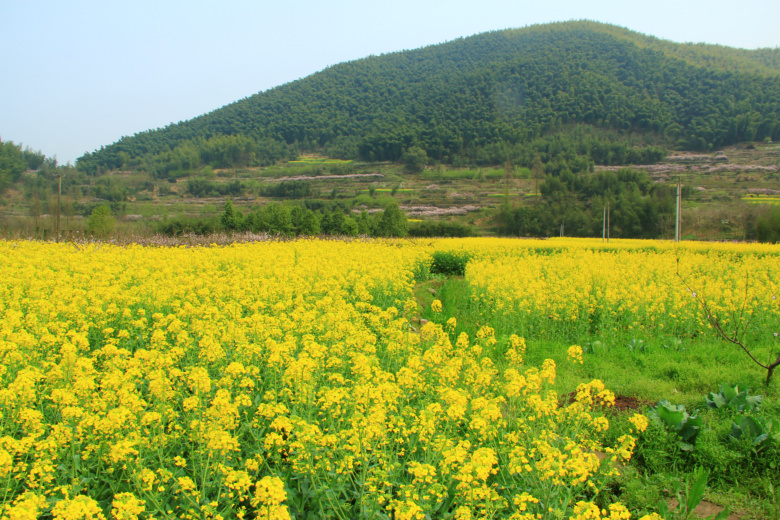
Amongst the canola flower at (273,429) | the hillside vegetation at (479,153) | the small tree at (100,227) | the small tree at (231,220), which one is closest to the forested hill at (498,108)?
the hillside vegetation at (479,153)

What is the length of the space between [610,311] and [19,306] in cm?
1039

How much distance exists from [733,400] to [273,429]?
5.51 m

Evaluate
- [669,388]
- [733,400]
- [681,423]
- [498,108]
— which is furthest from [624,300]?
[498,108]

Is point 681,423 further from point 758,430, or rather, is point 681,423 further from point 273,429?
point 273,429

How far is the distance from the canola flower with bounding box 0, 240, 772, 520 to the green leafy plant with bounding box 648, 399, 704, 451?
0.72 metres

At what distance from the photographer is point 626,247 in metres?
23.4

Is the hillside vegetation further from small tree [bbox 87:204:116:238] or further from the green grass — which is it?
the green grass

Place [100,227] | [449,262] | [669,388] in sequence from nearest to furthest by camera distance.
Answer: [669,388]
[449,262]
[100,227]

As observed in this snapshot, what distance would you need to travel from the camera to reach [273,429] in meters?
3.69

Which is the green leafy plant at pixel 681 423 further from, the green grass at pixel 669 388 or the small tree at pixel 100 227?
the small tree at pixel 100 227

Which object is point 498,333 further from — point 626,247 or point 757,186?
point 757,186

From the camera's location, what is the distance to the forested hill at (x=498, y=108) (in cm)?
9275

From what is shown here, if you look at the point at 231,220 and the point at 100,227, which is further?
the point at 231,220

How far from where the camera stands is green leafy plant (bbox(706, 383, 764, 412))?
5578mm
